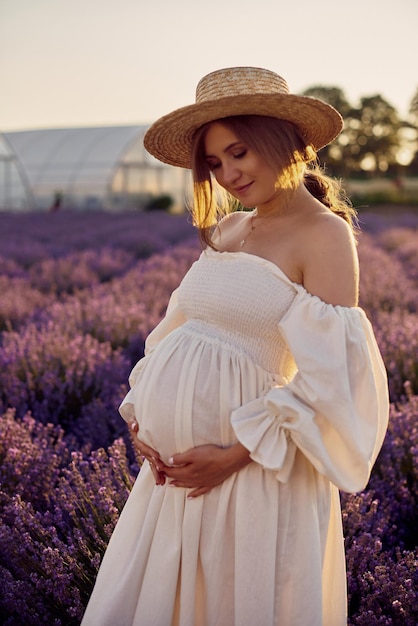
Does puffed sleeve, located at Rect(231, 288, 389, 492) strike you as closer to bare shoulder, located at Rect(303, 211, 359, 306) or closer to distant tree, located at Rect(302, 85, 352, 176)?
bare shoulder, located at Rect(303, 211, 359, 306)

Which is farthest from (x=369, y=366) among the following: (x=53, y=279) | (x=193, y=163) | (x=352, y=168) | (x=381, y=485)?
(x=352, y=168)

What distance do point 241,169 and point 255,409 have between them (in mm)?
551

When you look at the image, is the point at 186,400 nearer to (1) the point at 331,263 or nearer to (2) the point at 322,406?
(2) the point at 322,406

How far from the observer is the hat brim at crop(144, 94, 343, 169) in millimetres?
1678

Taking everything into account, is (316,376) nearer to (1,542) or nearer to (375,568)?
(375,568)

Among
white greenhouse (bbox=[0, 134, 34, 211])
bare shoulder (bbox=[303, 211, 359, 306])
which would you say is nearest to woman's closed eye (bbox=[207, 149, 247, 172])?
bare shoulder (bbox=[303, 211, 359, 306])

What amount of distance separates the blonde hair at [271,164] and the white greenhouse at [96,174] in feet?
72.1

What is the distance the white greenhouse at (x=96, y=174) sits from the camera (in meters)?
24.5

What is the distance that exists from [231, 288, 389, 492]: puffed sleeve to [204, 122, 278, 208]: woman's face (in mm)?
271

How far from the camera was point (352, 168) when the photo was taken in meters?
44.0

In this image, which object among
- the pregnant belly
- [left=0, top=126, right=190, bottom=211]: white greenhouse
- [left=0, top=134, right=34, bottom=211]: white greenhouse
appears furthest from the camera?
[left=0, top=134, right=34, bottom=211]: white greenhouse

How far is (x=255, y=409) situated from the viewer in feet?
5.37

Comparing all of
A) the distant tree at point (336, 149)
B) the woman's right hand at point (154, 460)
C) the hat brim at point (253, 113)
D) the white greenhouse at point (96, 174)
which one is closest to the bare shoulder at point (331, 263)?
the hat brim at point (253, 113)

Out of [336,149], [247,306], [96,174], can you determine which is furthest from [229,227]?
[336,149]
